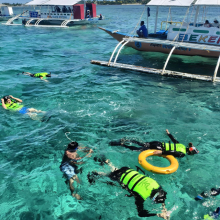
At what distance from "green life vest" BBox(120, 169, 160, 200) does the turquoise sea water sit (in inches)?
20.3

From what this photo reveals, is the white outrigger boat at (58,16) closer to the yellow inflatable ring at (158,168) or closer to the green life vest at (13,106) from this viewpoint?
the green life vest at (13,106)

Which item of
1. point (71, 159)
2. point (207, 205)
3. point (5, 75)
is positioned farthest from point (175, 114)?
point (5, 75)

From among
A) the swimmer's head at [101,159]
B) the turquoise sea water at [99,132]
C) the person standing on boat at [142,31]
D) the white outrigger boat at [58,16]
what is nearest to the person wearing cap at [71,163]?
the turquoise sea water at [99,132]

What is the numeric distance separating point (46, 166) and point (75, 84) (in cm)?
693

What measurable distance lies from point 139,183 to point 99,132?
3352 mm

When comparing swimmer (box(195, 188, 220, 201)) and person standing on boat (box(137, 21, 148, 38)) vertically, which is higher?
person standing on boat (box(137, 21, 148, 38))

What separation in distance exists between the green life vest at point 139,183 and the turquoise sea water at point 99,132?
515 mm

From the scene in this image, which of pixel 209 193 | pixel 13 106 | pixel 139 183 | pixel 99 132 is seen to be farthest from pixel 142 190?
pixel 13 106

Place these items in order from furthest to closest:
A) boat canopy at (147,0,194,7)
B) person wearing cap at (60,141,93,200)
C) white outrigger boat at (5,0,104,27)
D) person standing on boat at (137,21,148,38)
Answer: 1. white outrigger boat at (5,0,104,27)
2. person standing on boat at (137,21,148,38)
3. boat canopy at (147,0,194,7)
4. person wearing cap at (60,141,93,200)

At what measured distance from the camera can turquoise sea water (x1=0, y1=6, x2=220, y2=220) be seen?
206 inches

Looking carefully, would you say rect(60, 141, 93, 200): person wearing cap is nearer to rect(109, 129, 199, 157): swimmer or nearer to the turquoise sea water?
the turquoise sea water

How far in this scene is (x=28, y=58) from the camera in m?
18.5

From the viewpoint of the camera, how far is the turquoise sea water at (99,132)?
5.22 meters

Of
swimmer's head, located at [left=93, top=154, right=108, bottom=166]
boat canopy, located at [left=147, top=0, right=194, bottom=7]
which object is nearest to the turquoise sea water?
swimmer's head, located at [left=93, top=154, right=108, bottom=166]
